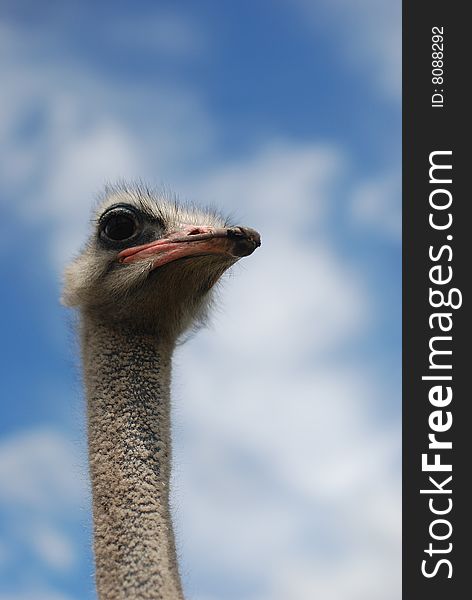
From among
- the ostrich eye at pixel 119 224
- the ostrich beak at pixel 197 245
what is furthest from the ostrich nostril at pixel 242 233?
the ostrich eye at pixel 119 224

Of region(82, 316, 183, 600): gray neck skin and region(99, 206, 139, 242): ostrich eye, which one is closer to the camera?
region(82, 316, 183, 600): gray neck skin

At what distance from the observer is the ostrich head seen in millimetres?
4816

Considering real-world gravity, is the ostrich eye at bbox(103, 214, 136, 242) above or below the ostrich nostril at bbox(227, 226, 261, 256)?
above

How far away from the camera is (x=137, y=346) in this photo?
4945 mm

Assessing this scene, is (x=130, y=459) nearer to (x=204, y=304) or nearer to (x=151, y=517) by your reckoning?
(x=151, y=517)

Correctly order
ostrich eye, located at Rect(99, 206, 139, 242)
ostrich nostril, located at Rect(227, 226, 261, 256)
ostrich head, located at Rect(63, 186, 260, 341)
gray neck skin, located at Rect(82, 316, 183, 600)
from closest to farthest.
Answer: gray neck skin, located at Rect(82, 316, 183, 600), ostrich nostril, located at Rect(227, 226, 261, 256), ostrich head, located at Rect(63, 186, 260, 341), ostrich eye, located at Rect(99, 206, 139, 242)

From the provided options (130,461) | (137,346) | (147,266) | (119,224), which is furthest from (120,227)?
(130,461)

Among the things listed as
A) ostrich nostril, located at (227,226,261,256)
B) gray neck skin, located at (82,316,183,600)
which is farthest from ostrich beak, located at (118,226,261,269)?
gray neck skin, located at (82,316,183,600)

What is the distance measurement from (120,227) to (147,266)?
13.2 inches

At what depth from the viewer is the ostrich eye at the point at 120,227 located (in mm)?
5035

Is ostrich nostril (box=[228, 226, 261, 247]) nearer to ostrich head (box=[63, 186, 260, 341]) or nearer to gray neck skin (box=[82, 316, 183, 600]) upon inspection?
ostrich head (box=[63, 186, 260, 341])

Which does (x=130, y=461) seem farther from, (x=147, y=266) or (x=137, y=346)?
(x=147, y=266)

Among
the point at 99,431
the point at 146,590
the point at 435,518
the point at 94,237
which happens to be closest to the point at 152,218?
the point at 94,237

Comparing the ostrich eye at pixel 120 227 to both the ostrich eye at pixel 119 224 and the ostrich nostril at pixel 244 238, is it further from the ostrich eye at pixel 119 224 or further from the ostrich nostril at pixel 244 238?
the ostrich nostril at pixel 244 238
